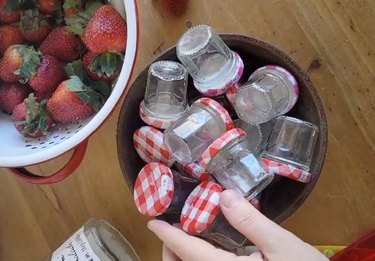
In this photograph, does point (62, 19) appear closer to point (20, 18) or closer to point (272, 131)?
point (20, 18)

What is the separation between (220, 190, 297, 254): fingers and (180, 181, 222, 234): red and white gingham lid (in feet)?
0.13

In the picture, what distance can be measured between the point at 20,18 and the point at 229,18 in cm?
25

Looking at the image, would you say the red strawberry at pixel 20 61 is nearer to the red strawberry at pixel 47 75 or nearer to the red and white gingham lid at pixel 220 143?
the red strawberry at pixel 47 75

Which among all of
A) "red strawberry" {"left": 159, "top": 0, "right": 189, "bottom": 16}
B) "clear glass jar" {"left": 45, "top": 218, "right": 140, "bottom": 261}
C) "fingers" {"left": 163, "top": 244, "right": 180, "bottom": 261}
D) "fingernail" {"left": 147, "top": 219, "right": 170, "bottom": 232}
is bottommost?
"clear glass jar" {"left": 45, "top": 218, "right": 140, "bottom": 261}

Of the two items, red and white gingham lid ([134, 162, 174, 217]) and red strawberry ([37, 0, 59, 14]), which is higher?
red strawberry ([37, 0, 59, 14])

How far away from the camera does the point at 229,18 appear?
2.81 feet

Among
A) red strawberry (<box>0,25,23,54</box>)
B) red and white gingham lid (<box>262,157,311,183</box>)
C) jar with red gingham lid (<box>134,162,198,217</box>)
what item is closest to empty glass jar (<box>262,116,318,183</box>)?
red and white gingham lid (<box>262,157,311,183</box>)

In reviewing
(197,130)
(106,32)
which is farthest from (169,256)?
(106,32)

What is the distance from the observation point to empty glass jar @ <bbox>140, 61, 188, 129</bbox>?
79cm

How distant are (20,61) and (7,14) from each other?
0.06 m

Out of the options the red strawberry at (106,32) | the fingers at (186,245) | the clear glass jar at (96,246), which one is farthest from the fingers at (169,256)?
the red strawberry at (106,32)

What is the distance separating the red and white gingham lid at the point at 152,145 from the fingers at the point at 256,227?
13 cm

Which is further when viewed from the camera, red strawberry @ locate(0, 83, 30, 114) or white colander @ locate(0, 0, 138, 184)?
red strawberry @ locate(0, 83, 30, 114)

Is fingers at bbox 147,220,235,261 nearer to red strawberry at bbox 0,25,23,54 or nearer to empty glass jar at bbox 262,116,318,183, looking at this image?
empty glass jar at bbox 262,116,318,183
